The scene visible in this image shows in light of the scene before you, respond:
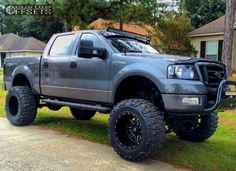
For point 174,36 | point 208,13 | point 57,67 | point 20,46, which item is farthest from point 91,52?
point 20,46

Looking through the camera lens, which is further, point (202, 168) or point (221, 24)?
point (221, 24)

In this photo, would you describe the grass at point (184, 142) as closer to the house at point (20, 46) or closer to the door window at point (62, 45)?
the door window at point (62, 45)

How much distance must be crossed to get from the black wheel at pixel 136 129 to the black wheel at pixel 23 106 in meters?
2.94

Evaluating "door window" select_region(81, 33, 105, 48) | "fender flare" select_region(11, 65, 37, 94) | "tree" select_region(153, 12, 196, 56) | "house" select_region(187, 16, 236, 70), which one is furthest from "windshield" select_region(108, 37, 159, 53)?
"house" select_region(187, 16, 236, 70)

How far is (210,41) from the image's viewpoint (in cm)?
2616

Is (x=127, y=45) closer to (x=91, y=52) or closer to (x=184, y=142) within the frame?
(x=91, y=52)

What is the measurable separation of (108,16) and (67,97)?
13949 mm

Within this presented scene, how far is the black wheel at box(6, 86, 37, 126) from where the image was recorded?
856 cm

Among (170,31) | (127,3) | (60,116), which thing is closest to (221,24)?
(170,31)

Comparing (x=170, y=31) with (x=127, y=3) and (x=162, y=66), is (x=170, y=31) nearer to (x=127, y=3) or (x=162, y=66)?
(x=127, y=3)

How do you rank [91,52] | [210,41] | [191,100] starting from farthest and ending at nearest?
1. [210,41]
2. [91,52]
3. [191,100]

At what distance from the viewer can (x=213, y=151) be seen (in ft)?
22.0

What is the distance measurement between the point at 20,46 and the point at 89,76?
4649 centimetres

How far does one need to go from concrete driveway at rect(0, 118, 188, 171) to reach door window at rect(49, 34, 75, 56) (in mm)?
1655
